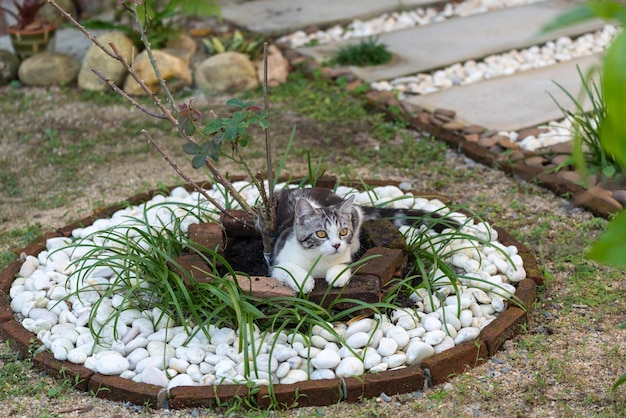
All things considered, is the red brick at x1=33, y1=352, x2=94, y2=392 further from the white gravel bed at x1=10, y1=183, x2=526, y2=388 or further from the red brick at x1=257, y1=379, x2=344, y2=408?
the red brick at x1=257, y1=379, x2=344, y2=408

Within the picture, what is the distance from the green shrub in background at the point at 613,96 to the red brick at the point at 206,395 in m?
1.89

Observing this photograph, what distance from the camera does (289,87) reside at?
Result: 22.9ft

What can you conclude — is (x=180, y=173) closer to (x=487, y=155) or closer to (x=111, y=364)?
(x=111, y=364)

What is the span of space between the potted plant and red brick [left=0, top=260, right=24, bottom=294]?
3705mm

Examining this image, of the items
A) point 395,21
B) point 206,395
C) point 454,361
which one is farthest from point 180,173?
point 395,21

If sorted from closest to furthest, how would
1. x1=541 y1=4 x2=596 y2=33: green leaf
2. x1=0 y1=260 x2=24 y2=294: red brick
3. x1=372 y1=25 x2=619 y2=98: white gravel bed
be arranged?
x1=541 y1=4 x2=596 y2=33: green leaf < x1=0 y1=260 x2=24 y2=294: red brick < x1=372 y1=25 x2=619 y2=98: white gravel bed

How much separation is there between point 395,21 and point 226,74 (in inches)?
87.9

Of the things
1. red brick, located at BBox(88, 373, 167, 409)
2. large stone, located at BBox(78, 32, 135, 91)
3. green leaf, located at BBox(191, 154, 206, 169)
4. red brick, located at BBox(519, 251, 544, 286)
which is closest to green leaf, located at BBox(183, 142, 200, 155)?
green leaf, located at BBox(191, 154, 206, 169)

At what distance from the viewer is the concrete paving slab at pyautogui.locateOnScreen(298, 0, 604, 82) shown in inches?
281

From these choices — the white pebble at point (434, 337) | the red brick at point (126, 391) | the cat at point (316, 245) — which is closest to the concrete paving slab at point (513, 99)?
the cat at point (316, 245)

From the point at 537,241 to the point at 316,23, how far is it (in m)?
4.42

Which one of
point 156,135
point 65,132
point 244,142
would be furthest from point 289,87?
point 244,142

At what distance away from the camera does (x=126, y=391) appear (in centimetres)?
327

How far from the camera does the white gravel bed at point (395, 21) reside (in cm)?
804
